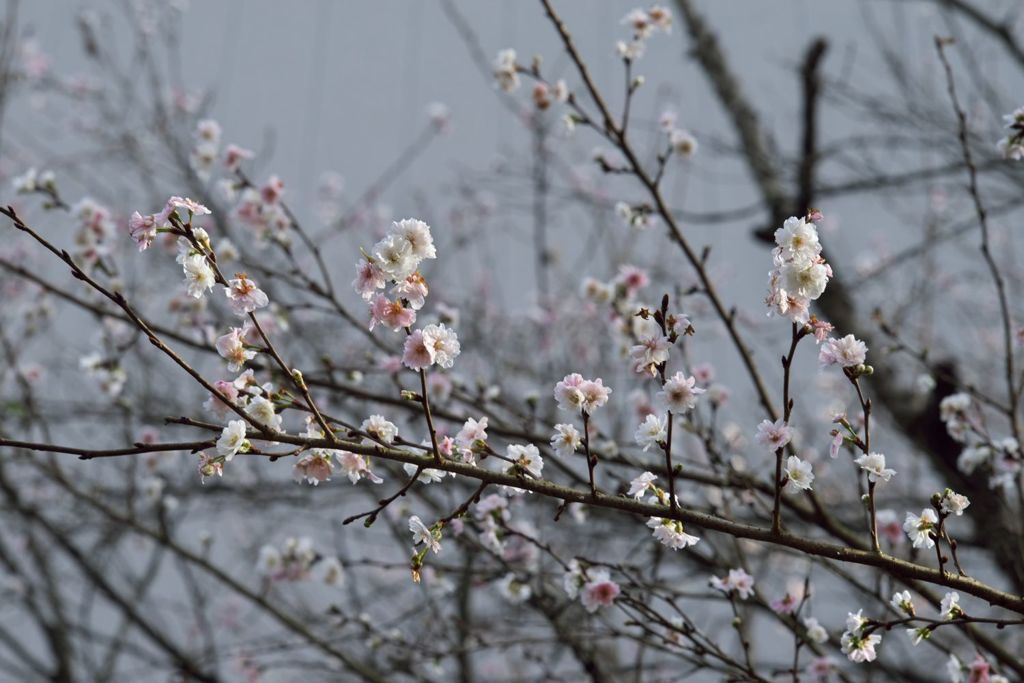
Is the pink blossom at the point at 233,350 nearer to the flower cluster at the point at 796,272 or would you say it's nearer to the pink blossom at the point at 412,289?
the pink blossom at the point at 412,289

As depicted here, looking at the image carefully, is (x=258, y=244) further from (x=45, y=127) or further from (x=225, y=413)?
(x=45, y=127)

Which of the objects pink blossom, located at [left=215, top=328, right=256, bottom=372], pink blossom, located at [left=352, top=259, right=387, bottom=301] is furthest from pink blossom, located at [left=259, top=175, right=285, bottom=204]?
pink blossom, located at [left=352, top=259, right=387, bottom=301]

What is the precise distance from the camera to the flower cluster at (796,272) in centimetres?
126

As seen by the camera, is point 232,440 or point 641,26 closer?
point 232,440

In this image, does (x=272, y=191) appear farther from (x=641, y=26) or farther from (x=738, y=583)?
(x=738, y=583)

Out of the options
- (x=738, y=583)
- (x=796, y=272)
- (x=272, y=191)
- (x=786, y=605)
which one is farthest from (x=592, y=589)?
(x=272, y=191)

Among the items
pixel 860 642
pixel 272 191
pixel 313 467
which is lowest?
pixel 860 642

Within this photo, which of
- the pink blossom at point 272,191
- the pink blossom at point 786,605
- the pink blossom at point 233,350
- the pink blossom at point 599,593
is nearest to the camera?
the pink blossom at point 233,350

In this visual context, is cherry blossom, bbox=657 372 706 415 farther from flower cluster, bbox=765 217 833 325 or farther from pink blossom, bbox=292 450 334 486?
pink blossom, bbox=292 450 334 486

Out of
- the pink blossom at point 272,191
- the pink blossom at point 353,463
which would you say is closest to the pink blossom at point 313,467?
the pink blossom at point 353,463

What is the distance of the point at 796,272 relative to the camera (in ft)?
4.18

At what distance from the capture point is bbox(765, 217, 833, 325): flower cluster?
1.26 meters

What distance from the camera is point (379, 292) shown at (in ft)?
4.75

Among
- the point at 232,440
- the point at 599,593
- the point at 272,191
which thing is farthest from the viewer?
the point at 272,191
